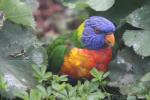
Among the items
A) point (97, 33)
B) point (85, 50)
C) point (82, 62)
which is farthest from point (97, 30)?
point (82, 62)

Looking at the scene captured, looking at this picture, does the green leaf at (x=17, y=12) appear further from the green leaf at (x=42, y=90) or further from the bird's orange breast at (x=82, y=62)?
the green leaf at (x=42, y=90)

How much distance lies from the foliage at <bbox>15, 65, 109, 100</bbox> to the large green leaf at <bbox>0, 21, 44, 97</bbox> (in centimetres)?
14

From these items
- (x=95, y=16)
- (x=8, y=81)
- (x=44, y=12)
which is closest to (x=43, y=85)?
(x=8, y=81)

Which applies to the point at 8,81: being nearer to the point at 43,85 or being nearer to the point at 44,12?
the point at 43,85

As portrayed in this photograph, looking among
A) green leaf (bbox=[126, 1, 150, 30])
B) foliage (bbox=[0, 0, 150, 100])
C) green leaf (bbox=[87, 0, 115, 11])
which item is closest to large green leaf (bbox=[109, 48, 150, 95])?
foliage (bbox=[0, 0, 150, 100])

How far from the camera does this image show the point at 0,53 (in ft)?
9.89

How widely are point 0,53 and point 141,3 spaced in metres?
1.11

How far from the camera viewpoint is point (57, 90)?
8.55 ft

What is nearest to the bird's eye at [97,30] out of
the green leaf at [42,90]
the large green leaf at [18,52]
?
the large green leaf at [18,52]

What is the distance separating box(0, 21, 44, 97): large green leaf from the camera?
292 centimetres

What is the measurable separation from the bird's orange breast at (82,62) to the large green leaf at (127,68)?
22cm

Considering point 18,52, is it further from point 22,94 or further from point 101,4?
point 101,4

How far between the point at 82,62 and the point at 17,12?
2.09 ft

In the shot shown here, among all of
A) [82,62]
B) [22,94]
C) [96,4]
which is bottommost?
[82,62]
